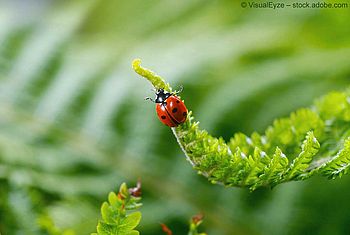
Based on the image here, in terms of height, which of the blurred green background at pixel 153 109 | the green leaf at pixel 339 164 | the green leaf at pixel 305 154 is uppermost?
the blurred green background at pixel 153 109

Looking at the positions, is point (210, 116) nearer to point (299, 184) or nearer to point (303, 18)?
point (299, 184)

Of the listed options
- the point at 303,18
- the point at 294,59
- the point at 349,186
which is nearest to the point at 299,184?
the point at 349,186

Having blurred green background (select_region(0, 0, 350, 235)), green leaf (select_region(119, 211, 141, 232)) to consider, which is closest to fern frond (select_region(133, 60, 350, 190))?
green leaf (select_region(119, 211, 141, 232))

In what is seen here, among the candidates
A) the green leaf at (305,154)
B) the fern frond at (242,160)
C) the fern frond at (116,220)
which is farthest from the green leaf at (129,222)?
the green leaf at (305,154)

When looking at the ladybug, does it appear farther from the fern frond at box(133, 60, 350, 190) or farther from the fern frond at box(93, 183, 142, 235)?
the fern frond at box(93, 183, 142, 235)

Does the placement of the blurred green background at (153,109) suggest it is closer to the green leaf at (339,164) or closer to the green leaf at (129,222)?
the green leaf at (129,222)

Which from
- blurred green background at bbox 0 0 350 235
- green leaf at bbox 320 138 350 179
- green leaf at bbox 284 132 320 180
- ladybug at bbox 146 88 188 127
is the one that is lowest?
green leaf at bbox 320 138 350 179
